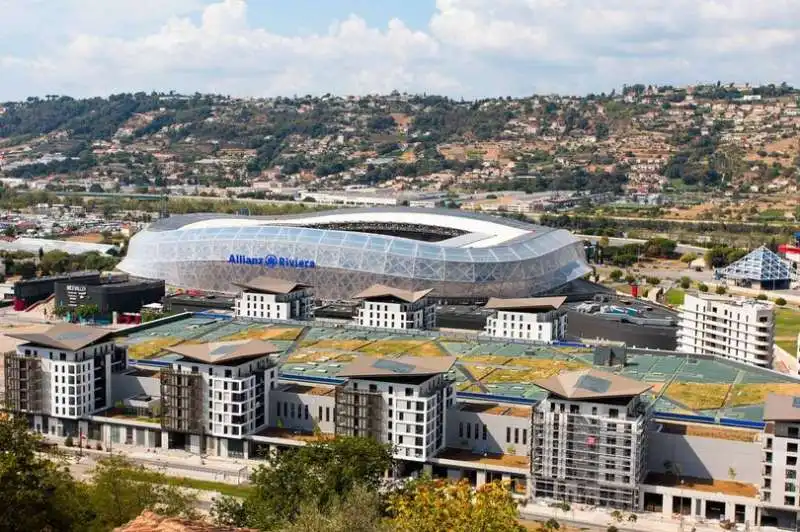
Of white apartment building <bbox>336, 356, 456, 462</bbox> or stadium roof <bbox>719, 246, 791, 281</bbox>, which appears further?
stadium roof <bbox>719, 246, 791, 281</bbox>

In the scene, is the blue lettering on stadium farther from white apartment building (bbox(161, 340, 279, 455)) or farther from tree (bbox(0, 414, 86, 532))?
tree (bbox(0, 414, 86, 532))

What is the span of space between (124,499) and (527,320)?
41.7 m

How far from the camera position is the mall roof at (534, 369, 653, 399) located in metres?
46.4

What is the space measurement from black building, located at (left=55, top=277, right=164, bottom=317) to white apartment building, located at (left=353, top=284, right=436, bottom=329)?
2530 cm

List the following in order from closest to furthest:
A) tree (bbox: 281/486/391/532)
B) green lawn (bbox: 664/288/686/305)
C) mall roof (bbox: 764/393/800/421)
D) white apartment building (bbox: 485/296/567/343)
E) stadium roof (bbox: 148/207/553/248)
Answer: tree (bbox: 281/486/391/532) → mall roof (bbox: 764/393/800/421) → white apartment building (bbox: 485/296/567/343) → stadium roof (bbox: 148/207/553/248) → green lawn (bbox: 664/288/686/305)

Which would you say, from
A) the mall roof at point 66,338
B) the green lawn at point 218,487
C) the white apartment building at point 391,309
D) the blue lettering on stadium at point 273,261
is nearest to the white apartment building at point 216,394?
the green lawn at point 218,487

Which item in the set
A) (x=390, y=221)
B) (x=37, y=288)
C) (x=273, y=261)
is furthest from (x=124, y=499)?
(x=390, y=221)

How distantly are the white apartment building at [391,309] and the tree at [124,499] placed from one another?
3908cm

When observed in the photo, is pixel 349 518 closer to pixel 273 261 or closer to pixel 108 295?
pixel 273 261

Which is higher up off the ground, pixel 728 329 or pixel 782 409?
pixel 782 409

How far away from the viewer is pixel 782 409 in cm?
4556

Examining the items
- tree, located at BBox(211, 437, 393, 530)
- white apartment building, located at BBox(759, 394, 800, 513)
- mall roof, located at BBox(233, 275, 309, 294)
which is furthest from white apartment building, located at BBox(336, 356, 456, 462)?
mall roof, located at BBox(233, 275, 309, 294)

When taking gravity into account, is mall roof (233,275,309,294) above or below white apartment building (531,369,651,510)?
above

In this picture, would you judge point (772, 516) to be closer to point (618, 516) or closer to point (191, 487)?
point (618, 516)
